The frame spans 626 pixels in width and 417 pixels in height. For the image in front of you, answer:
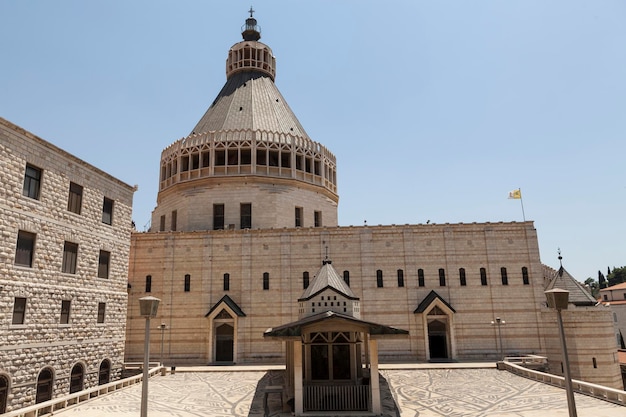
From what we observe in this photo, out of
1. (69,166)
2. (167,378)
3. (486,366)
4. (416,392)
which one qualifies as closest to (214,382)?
(167,378)

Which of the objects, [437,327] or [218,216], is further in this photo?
[218,216]

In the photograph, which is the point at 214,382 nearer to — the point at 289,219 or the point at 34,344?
the point at 34,344

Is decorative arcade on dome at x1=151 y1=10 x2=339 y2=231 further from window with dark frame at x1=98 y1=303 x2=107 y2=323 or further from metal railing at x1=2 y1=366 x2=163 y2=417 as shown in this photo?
metal railing at x1=2 y1=366 x2=163 y2=417

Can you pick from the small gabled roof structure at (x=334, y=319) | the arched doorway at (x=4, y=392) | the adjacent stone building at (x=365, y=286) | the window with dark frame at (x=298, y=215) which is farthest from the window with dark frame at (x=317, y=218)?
the arched doorway at (x=4, y=392)

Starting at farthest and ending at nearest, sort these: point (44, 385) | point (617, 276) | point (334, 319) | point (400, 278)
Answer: point (617, 276), point (400, 278), point (44, 385), point (334, 319)

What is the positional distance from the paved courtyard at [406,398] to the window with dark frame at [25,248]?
26.4ft

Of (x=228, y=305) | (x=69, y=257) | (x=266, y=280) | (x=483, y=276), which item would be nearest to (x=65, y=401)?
(x=69, y=257)

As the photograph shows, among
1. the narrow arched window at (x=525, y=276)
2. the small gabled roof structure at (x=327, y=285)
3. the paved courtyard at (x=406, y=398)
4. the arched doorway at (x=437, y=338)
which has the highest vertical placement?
the narrow arched window at (x=525, y=276)

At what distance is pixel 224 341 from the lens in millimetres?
36562

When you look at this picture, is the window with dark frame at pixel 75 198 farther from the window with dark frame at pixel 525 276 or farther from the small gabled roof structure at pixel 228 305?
the window with dark frame at pixel 525 276

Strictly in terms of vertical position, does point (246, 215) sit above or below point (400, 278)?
above

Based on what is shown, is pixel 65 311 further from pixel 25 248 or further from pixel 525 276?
pixel 525 276

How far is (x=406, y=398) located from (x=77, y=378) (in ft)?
61.8

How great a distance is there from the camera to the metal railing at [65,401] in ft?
57.1
